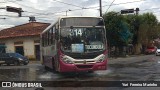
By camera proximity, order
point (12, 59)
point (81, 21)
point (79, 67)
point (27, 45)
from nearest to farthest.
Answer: point (79, 67), point (81, 21), point (12, 59), point (27, 45)

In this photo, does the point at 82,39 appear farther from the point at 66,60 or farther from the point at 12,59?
the point at 12,59

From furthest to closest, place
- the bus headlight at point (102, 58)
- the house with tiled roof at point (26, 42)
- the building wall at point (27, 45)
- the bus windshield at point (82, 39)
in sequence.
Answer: the building wall at point (27, 45) → the house with tiled roof at point (26, 42) → the bus headlight at point (102, 58) → the bus windshield at point (82, 39)

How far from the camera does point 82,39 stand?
58.2 feet

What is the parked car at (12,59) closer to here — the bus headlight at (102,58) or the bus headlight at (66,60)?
the bus headlight at (66,60)

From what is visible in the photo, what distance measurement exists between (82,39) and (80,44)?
0.90 feet

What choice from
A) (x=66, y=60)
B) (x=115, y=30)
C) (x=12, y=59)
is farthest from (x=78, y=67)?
(x=115, y=30)

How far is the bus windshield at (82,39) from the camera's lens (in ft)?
57.9

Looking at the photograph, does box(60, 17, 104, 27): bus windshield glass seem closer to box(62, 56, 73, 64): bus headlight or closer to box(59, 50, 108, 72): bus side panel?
box(62, 56, 73, 64): bus headlight

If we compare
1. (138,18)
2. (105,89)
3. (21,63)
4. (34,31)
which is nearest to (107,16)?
(34,31)

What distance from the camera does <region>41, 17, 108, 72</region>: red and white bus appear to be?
17.5 m

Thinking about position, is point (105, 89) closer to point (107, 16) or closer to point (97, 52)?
point (97, 52)

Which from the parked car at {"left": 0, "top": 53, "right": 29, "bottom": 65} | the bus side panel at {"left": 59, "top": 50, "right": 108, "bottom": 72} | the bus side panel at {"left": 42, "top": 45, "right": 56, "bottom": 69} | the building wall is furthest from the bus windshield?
the building wall

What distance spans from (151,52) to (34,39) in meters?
28.3

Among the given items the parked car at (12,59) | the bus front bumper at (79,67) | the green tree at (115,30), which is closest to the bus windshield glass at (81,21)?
the bus front bumper at (79,67)
